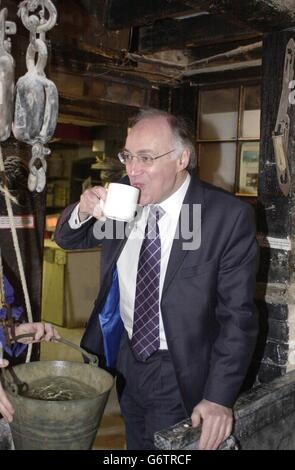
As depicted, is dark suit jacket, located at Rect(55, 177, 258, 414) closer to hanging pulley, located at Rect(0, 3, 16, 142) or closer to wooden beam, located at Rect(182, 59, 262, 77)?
hanging pulley, located at Rect(0, 3, 16, 142)

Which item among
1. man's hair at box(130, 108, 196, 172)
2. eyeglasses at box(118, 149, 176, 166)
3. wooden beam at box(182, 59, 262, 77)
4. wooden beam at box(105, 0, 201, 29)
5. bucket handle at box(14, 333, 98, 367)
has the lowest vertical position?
bucket handle at box(14, 333, 98, 367)

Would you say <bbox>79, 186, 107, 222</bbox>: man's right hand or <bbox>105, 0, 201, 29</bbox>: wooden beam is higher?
<bbox>105, 0, 201, 29</bbox>: wooden beam

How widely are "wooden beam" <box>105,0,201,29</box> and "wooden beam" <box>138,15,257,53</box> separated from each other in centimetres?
57

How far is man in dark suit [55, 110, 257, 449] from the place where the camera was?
207 cm

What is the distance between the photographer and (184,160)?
7.64ft

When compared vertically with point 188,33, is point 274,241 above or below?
below

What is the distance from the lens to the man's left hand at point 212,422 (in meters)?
1.85

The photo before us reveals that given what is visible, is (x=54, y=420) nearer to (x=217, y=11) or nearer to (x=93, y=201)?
(x=93, y=201)

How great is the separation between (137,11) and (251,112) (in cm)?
142

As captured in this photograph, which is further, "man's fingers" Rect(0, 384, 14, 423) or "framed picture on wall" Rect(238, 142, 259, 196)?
"framed picture on wall" Rect(238, 142, 259, 196)

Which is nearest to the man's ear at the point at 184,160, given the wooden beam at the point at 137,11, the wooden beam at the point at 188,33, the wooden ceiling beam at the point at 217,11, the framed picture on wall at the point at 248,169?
the wooden ceiling beam at the point at 217,11

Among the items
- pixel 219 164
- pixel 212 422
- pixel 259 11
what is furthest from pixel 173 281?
pixel 219 164

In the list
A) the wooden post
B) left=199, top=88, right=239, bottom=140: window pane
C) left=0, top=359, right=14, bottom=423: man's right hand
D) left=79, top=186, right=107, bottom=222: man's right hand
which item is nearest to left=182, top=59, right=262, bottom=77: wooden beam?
left=199, top=88, right=239, bottom=140: window pane

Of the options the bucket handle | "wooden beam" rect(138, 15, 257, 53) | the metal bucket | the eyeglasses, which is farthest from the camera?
"wooden beam" rect(138, 15, 257, 53)
